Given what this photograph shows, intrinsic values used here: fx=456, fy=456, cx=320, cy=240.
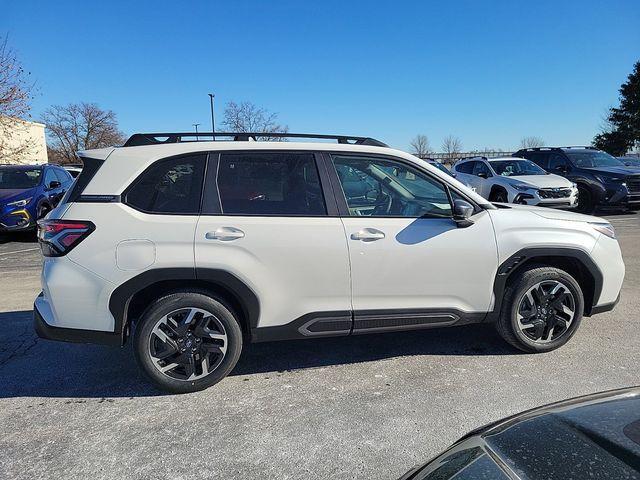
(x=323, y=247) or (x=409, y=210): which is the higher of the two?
(x=409, y=210)

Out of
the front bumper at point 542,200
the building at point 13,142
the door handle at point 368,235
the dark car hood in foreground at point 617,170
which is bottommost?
the front bumper at point 542,200

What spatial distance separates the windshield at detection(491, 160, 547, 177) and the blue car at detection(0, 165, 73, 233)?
39.0 ft

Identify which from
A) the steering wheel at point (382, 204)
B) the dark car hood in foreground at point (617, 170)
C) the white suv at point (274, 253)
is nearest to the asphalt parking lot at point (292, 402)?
the white suv at point (274, 253)

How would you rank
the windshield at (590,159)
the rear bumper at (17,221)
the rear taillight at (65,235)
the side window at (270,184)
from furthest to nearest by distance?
the windshield at (590,159) < the rear bumper at (17,221) < the side window at (270,184) < the rear taillight at (65,235)

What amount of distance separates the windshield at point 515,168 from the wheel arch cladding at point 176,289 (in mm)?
11115

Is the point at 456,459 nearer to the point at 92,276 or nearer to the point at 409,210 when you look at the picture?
the point at 409,210

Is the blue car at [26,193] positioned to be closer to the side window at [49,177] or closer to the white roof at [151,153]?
the side window at [49,177]

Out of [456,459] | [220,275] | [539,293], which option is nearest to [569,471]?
[456,459]

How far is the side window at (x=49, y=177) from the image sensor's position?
11.3 m

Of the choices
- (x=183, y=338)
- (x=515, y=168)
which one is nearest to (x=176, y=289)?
(x=183, y=338)

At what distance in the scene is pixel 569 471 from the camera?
134cm

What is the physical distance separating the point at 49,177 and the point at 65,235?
32.9 ft

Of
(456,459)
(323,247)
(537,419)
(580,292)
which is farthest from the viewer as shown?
(580,292)

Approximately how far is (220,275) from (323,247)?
29.9 inches
